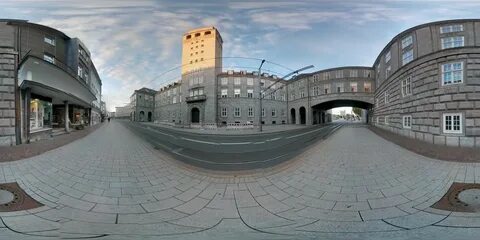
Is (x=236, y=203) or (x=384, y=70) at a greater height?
(x=384, y=70)

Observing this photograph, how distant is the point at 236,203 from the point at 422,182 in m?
4.25

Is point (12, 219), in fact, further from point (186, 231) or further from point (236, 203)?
point (236, 203)

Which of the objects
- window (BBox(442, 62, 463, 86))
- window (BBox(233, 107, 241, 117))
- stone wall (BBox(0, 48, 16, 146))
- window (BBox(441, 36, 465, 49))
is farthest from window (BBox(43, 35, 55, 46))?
window (BBox(441, 36, 465, 49))

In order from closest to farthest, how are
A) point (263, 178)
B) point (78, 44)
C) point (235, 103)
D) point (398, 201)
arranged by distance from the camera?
point (398, 201) → point (263, 178) → point (78, 44) → point (235, 103)

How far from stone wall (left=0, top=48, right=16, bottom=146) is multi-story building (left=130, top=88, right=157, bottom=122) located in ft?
163

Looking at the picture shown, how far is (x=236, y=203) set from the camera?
13.6 feet

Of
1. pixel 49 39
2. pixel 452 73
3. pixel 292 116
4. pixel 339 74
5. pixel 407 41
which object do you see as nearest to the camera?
pixel 452 73

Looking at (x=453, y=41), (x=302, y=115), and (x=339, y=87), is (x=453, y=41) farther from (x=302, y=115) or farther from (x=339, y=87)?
(x=302, y=115)

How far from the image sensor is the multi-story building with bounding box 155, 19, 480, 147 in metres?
12.6

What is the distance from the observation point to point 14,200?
432 centimetres

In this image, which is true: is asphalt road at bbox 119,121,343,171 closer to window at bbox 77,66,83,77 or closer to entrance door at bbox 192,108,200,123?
window at bbox 77,66,83,77

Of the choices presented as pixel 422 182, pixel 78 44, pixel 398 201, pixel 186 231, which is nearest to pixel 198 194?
pixel 186 231

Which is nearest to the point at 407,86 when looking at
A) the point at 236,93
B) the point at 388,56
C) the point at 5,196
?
the point at 388,56

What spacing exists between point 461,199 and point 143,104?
64.8m
